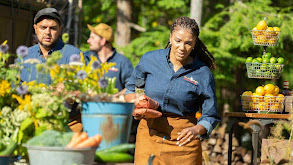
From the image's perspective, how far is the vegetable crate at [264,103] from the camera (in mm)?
4746

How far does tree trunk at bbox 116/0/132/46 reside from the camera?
10.7 meters

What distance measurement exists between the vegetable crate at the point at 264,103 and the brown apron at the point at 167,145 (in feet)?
4.25

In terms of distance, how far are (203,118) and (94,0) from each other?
8.60 metres

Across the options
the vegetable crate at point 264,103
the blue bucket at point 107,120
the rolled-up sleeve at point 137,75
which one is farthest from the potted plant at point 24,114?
the vegetable crate at point 264,103

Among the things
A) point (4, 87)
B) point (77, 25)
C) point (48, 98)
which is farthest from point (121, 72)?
point (48, 98)

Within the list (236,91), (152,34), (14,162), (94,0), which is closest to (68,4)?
(152,34)

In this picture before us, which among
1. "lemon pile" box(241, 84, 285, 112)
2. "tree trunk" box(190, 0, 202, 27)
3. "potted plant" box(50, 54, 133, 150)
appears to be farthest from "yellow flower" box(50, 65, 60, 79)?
"tree trunk" box(190, 0, 202, 27)

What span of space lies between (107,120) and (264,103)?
2744 mm

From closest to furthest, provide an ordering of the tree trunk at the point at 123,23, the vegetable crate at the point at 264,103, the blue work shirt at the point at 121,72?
the vegetable crate at the point at 264,103 < the blue work shirt at the point at 121,72 < the tree trunk at the point at 123,23

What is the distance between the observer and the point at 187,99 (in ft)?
11.8

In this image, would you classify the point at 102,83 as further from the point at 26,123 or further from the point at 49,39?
the point at 49,39

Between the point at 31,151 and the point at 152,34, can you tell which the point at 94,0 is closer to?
the point at 152,34

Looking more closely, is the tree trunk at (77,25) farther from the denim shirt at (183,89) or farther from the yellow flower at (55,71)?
the yellow flower at (55,71)

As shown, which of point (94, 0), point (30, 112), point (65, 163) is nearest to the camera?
point (65, 163)
